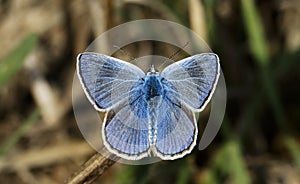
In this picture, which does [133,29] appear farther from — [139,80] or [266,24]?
[139,80]

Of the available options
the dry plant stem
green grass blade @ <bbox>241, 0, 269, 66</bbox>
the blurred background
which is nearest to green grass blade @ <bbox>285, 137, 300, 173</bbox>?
the blurred background

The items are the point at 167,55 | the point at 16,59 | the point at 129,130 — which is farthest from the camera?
the point at 167,55

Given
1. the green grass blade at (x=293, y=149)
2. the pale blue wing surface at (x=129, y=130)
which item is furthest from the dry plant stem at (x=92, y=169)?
the green grass blade at (x=293, y=149)

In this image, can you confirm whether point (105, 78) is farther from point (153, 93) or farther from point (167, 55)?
point (167, 55)

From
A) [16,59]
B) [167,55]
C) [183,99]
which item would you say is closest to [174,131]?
[183,99]

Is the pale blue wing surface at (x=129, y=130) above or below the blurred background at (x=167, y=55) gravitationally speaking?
above

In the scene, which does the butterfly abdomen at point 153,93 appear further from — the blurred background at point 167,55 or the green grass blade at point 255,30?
the green grass blade at point 255,30

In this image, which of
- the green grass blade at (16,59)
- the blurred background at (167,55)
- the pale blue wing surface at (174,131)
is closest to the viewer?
the pale blue wing surface at (174,131)

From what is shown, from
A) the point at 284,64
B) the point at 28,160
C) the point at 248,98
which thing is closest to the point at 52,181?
the point at 28,160
